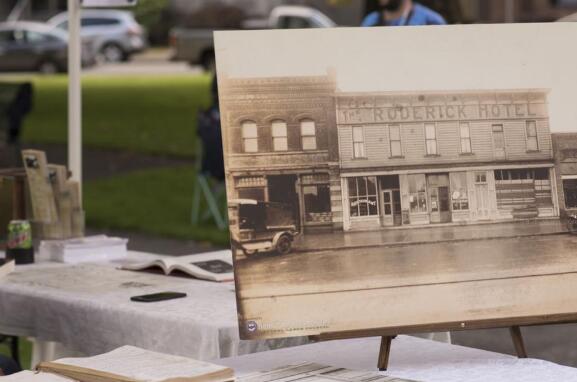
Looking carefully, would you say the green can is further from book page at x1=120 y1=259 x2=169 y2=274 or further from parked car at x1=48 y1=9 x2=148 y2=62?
parked car at x1=48 y1=9 x2=148 y2=62

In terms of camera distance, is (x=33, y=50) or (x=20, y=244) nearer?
(x=20, y=244)

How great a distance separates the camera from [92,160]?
15008mm

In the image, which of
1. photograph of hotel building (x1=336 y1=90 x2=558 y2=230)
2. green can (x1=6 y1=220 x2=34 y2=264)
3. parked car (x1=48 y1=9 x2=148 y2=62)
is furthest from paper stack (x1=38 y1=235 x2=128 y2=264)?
parked car (x1=48 y1=9 x2=148 y2=62)

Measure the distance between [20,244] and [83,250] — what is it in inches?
8.0

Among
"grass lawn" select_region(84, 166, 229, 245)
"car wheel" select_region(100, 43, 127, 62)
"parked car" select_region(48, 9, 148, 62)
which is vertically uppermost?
"parked car" select_region(48, 9, 148, 62)

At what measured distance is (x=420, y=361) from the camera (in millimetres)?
2686

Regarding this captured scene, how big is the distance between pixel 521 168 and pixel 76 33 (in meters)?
2.65

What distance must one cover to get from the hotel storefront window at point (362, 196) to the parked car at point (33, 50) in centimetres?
3024

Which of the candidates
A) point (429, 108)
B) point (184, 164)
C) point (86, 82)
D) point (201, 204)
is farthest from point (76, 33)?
point (86, 82)

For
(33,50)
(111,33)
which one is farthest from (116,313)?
(111,33)

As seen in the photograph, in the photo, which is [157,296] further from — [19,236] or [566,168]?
[566,168]

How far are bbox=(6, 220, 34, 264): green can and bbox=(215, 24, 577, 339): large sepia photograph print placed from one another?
5.51 ft

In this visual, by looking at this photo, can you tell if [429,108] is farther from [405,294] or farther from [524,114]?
[405,294]

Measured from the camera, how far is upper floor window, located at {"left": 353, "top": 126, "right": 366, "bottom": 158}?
2.58 meters
